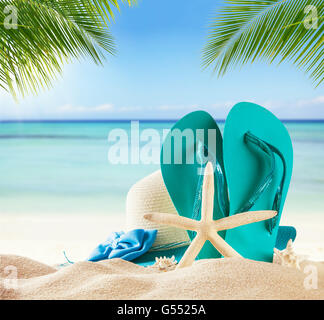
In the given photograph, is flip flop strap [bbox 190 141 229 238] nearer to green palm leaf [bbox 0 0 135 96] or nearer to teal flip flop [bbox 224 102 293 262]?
teal flip flop [bbox 224 102 293 262]

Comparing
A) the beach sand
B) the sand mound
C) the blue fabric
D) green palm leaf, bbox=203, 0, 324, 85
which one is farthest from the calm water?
the sand mound

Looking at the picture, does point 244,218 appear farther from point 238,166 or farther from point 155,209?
point 155,209

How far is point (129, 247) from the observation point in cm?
180

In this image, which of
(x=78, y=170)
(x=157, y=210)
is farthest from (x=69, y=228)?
(x=157, y=210)

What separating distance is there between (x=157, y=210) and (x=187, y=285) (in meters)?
1.12

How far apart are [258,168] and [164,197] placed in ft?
2.24

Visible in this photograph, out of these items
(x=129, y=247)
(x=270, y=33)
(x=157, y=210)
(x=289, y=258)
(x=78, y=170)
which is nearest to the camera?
(x=289, y=258)

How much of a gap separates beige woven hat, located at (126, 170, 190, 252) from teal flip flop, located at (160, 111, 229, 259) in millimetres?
543

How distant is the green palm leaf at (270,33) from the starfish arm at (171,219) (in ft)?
2.03

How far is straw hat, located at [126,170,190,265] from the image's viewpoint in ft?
6.23

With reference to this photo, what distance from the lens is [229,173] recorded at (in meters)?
1.31

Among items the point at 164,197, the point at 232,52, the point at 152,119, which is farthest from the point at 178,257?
the point at 152,119

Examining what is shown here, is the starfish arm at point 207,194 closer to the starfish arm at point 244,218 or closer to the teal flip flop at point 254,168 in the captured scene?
the starfish arm at point 244,218
